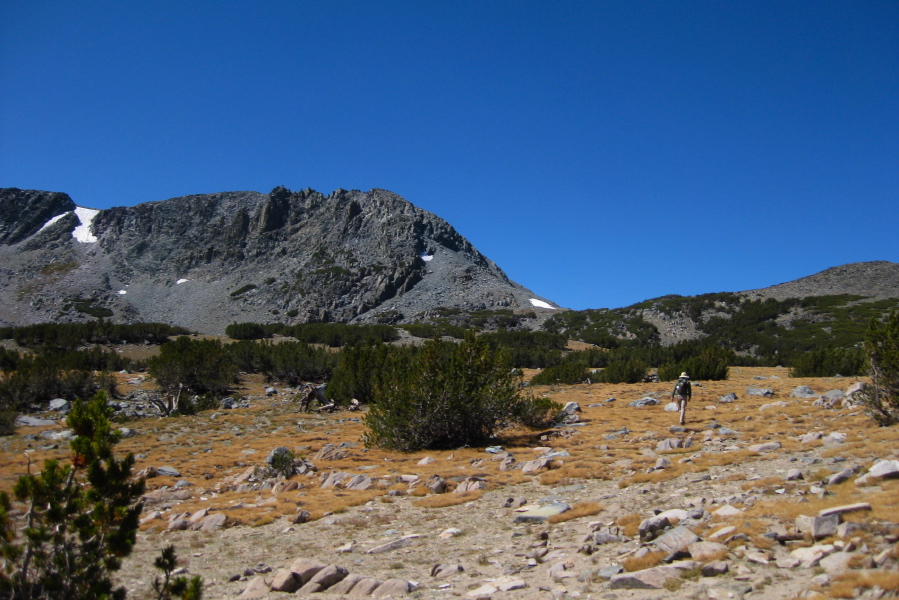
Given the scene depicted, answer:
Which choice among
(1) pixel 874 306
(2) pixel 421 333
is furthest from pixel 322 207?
(1) pixel 874 306

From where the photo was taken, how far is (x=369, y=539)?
8297 millimetres

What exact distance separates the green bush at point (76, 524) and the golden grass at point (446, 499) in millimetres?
5790

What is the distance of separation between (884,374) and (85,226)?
14454 cm

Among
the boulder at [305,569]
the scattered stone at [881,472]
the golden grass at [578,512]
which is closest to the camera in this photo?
the boulder at [305,569]

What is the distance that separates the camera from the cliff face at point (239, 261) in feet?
314

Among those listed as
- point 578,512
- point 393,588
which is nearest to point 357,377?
→ point 578,512

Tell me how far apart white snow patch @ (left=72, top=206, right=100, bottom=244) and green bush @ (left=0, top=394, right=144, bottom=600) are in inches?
5352

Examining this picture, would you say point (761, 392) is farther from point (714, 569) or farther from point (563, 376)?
point (714, 569)

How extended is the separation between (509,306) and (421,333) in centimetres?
3257

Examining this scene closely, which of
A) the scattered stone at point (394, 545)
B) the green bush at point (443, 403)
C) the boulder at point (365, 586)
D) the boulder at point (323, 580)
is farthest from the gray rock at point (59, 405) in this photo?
the boulder at point (365, 586)

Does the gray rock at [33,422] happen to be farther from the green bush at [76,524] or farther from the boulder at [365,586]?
the boulder at [365,586]

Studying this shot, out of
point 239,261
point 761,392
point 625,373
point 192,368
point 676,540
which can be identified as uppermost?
point 239,261

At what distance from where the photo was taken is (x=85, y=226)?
123875mm

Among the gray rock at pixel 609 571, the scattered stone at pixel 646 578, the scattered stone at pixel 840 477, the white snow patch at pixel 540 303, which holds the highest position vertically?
the white snow patch at pixel 540 303
